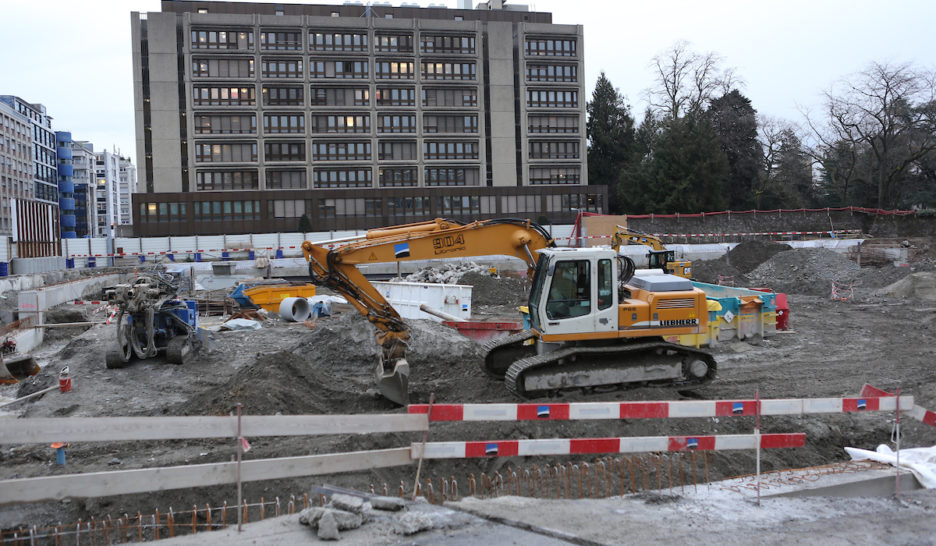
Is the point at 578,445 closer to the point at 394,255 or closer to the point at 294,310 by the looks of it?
the point at 394,255

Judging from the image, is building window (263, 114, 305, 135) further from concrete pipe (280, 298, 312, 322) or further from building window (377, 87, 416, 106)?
concrete pipe (280, 298, 312, 322)

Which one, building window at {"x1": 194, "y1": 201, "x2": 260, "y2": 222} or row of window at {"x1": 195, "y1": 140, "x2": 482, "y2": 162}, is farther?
row of window at {"x1": 195, "y1": 140, "x2": 482, "y2": 162}

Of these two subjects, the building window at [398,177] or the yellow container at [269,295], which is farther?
the building window at [398,177]

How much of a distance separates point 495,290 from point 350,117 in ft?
113

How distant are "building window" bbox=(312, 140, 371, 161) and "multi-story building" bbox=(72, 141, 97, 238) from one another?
60.0 meters

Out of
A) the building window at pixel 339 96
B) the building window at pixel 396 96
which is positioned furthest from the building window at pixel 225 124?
the building window at pixel 396 96

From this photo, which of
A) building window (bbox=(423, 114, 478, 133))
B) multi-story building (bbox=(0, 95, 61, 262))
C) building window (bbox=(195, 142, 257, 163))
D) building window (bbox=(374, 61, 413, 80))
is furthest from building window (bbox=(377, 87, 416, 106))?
multi-story building (bbox=(0, 95, 61, 262))

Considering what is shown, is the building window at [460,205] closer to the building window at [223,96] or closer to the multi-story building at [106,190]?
the building window at [223,96]

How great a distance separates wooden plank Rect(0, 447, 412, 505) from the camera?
17.0ft

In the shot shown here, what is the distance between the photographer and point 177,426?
5.38 metres

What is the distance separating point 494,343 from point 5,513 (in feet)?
25.3

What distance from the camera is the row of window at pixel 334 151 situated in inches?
2170

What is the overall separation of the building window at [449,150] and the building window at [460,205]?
3747mm

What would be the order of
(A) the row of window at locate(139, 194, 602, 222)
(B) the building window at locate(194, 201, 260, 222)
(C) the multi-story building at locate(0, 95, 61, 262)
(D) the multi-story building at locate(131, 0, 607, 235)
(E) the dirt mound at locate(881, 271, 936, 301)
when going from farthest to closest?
(D) the multi-story building at locate(131, 0, 607, 235) < (B) the building window at locate(194, 201, 260, 222) < (A) the row of window at locate(139, 194, 602, 222) < (C) the multi-story building at locate(0, 95, 61, 262) < (E) the dirt mound at locate(881, 271, 936, 301)
